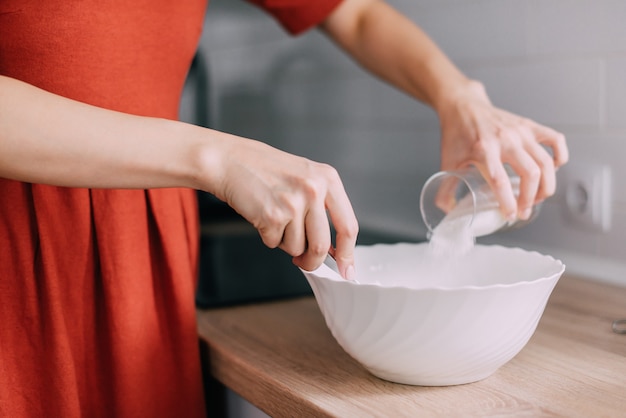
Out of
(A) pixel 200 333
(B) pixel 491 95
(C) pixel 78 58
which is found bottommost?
(A) pixel 200 333

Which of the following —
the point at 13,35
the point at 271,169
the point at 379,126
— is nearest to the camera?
the point at 271,169

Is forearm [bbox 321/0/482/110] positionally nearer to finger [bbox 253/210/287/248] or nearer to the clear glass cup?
the clear glass cup

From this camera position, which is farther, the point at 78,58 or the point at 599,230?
the point at 599,230

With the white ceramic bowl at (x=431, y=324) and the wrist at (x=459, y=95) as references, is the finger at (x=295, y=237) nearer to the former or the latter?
the white ceramic bowl at (x=431, y=324)

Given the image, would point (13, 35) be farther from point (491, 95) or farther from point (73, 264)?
point (491, 95)

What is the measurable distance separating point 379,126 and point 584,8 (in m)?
0.52

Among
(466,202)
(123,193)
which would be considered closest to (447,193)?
(466,202)

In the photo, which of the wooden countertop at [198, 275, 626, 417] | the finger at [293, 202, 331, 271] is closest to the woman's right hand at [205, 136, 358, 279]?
the finger at [293, 202, 331, 271]

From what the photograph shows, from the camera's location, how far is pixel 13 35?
724 millimetres

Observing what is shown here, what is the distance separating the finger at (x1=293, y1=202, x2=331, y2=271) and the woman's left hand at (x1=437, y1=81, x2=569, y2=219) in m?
0.27

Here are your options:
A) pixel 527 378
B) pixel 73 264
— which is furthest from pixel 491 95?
pixel 73 264

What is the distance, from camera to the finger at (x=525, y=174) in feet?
2.63

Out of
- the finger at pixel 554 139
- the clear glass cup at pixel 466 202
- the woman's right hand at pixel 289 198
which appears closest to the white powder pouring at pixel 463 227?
the clear glass cup at pixel 466 202

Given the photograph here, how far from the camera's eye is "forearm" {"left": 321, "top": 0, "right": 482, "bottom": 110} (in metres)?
0.95
